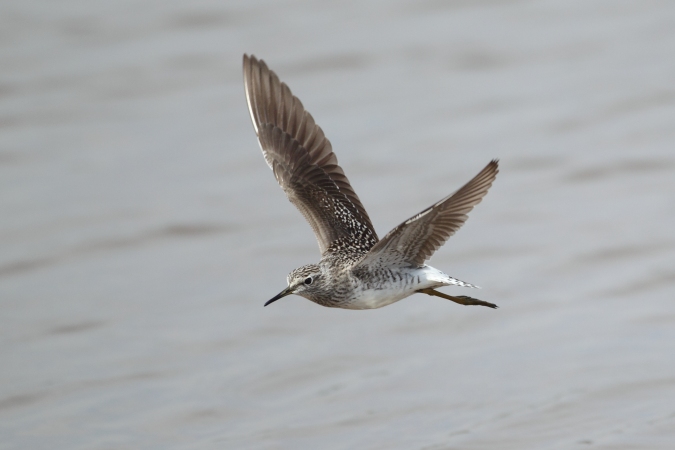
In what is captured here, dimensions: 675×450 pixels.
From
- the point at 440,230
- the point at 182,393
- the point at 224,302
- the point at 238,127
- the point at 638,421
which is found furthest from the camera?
the point at 238,127

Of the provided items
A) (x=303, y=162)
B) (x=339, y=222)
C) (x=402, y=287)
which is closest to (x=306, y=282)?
(x=402, y=287)

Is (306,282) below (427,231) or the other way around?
below

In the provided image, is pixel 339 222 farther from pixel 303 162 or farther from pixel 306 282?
pixel 306 282

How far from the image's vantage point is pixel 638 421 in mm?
11297

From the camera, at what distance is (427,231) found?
8.63 m

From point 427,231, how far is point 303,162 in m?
2.18

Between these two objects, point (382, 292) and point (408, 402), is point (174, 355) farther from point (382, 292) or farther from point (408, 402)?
point (382, 292)

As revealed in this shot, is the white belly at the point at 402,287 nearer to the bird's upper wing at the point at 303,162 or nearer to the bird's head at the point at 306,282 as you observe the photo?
the bird's head at the point at 306,282

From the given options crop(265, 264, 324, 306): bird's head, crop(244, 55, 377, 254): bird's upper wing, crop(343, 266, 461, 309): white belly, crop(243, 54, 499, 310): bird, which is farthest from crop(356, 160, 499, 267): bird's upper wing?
crop(244, 55, 377, 254): bird's upper wing

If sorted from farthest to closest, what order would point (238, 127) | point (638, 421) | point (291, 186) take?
point (238, 127) < point (638, 421) < point (291, 186)

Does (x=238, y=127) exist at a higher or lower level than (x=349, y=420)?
higher

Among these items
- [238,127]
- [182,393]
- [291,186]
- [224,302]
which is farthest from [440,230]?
[238,127]

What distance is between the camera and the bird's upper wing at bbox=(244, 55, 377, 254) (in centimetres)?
999

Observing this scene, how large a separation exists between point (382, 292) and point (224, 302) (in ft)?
17.6
